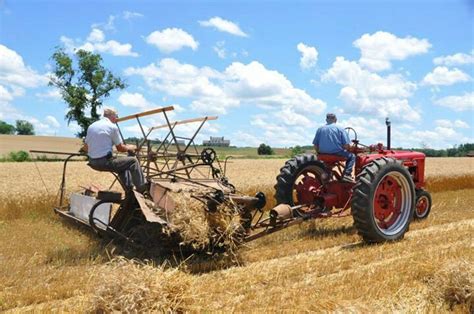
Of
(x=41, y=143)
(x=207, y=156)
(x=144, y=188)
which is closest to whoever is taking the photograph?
(x=144, y=188)

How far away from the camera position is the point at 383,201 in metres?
8.18

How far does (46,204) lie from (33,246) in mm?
3325

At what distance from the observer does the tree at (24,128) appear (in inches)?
3140

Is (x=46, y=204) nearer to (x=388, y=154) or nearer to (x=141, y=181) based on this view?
(x=141, y=181)

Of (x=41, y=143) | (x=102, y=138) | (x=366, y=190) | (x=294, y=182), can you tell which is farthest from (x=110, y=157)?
(x=41, y=143)

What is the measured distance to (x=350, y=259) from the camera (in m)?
6.65

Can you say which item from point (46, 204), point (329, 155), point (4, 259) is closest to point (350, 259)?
point (329, 155)

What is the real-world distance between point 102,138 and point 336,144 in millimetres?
3734

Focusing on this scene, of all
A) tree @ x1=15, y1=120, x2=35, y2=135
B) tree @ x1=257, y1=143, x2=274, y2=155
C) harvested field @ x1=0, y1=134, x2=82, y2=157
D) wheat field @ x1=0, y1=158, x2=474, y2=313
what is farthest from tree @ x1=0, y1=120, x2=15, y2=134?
wheat field @ x1=0, y1=158, x2=474, y2=313

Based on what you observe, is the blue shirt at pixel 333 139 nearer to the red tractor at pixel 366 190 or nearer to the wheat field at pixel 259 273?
the red tractor at pixel 366 190

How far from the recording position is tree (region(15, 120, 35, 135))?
262ft

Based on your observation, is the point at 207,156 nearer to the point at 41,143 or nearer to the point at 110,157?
the point at 110,157

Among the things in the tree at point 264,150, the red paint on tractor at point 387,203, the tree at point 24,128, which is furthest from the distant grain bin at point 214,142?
the tree at point 24,128

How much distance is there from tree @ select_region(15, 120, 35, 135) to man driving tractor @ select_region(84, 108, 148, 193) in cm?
7810
